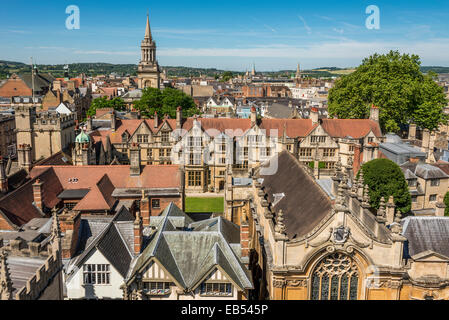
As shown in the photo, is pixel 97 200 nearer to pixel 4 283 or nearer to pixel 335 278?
pixel 4 283

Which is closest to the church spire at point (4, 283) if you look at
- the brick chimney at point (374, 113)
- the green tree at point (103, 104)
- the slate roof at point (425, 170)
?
the slate roof at point (425, 170)

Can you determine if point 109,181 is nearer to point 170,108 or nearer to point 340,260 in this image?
point 340,260

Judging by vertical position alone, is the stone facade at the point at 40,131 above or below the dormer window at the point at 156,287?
above

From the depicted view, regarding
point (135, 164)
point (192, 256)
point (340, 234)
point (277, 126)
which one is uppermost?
point (277, 126)

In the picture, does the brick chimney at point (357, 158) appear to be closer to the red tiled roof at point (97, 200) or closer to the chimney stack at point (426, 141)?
the chimney stack at point (426, 141)

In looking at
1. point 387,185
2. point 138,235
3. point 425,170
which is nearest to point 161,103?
point 425,170

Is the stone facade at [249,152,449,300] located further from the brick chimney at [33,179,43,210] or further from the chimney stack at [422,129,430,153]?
the chimney stack at [422,129,430,153]
